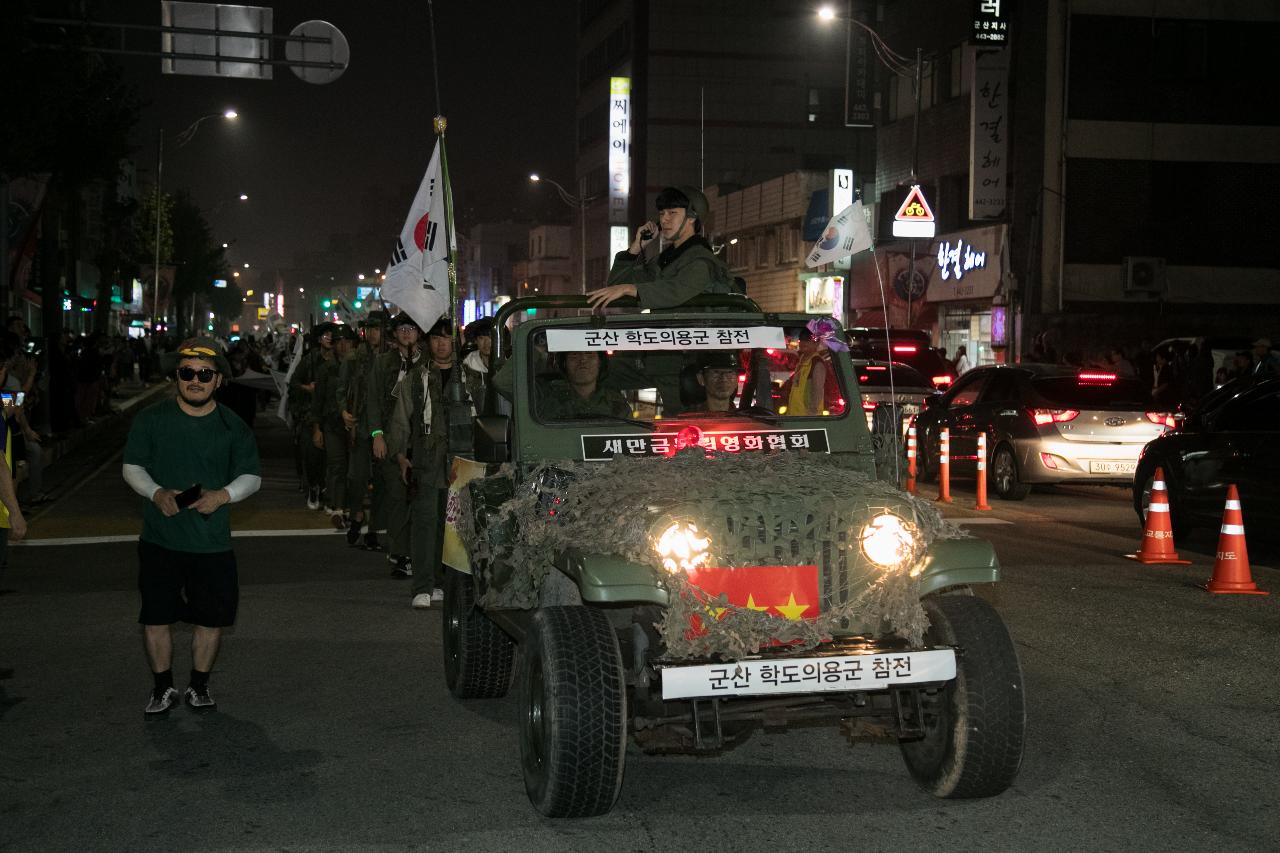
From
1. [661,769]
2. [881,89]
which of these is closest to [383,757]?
[661,769]

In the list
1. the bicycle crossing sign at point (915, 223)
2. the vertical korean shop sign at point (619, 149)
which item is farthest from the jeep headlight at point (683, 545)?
the vertical korean shop sign at point (619, 149)

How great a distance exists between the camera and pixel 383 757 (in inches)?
258

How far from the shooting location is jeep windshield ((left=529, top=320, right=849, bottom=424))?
7051mm

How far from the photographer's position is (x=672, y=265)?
25.3 ft

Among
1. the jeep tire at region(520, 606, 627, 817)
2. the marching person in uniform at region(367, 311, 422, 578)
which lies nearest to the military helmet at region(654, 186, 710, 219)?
the jeep tire at region(520, 606, 627, 817)

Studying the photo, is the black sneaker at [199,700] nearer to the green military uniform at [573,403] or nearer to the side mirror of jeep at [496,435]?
the side mirror of jeep at [496,435]

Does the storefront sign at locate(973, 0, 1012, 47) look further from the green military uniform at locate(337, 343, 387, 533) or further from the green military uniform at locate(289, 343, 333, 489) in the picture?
the green military uniform at locate(337, 343, 387, 533)

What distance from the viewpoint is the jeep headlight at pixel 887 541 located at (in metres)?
5.55

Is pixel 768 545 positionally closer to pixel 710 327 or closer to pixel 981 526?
pixel 710 327

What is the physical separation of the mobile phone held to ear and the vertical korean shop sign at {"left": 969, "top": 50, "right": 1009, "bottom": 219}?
30.7 meters

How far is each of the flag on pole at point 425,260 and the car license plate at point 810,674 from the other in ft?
22.4

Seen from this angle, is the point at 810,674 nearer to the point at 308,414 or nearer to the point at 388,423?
the point at 388,423

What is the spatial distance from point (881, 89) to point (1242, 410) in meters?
34.5

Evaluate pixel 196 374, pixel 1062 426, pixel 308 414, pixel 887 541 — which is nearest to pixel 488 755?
pixel 887 541
